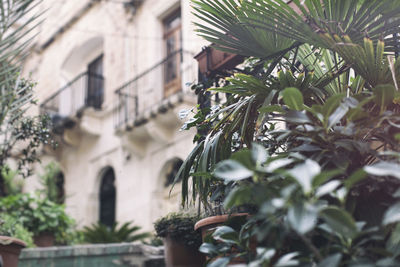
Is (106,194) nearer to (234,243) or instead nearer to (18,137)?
(18,137)

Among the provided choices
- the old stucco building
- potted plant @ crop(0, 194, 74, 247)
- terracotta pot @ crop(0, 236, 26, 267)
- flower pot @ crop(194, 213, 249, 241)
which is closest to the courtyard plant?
flower pot @ crop(194, 213, 249, 241)

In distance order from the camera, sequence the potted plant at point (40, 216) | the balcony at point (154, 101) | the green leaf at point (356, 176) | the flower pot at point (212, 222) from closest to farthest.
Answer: the green leaf at point (356, 176) → the flower pot at point (212, 222) → the potted plant at point (40, 216) → the balcony at point (154, 101)

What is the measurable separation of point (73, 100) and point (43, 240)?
635cm

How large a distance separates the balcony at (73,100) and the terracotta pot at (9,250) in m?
8.50

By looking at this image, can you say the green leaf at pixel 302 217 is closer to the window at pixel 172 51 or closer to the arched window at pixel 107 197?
Answer: the window at pixel 172 51

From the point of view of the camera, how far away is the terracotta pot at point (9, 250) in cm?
437

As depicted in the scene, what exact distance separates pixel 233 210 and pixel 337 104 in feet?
4.51

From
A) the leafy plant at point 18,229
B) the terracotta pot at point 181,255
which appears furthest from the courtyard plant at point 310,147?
the leafy plant at point 18,229

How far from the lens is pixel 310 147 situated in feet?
8.22

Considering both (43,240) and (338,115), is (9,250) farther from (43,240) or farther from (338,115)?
(43,240)

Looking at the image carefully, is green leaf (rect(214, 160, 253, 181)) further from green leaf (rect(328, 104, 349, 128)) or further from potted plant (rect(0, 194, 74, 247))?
potted plant (rect(0, 194, 74, 247))

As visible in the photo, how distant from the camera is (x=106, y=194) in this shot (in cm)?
1324

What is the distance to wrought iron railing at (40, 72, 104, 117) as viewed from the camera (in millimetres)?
13703

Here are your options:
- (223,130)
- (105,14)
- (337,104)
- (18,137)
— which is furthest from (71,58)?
(337,104)
